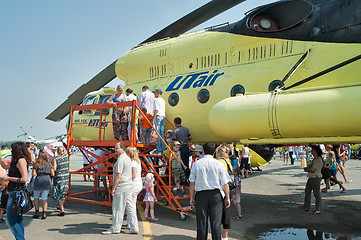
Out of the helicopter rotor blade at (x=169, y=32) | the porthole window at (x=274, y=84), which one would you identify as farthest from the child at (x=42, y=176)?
the helicopter rotor blade at (x=169, y=32)

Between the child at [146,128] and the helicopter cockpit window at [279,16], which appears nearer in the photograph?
the helicopter cockpit window at [279,16]

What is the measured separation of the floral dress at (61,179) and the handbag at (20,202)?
2.76 m

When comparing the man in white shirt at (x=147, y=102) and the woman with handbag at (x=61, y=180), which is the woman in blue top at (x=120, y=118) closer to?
the man in white shirt at (x=147, y=102)

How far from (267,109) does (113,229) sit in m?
4.08

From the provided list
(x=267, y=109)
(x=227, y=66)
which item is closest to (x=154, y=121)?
(x=227, y=66)

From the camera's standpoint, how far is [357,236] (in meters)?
5.98

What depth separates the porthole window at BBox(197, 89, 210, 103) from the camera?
851 cm

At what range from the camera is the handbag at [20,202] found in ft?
15.5

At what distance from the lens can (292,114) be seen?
19.5ft

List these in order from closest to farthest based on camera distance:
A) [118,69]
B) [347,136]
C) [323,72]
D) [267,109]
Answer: [347,136], [267,109], [323,72], [118,69]

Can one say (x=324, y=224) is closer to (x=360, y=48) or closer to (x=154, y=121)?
(x=360, y=48)

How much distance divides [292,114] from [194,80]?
3644mm

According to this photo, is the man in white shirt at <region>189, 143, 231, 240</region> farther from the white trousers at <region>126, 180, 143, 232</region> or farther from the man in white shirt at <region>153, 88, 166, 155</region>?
the man in white shirt at <region>153, 88, 166, 155</region>

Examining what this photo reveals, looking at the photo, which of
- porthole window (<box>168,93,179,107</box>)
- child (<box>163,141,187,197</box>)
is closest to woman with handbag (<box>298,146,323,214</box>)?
child (<box>163,141,187,197</box>)
